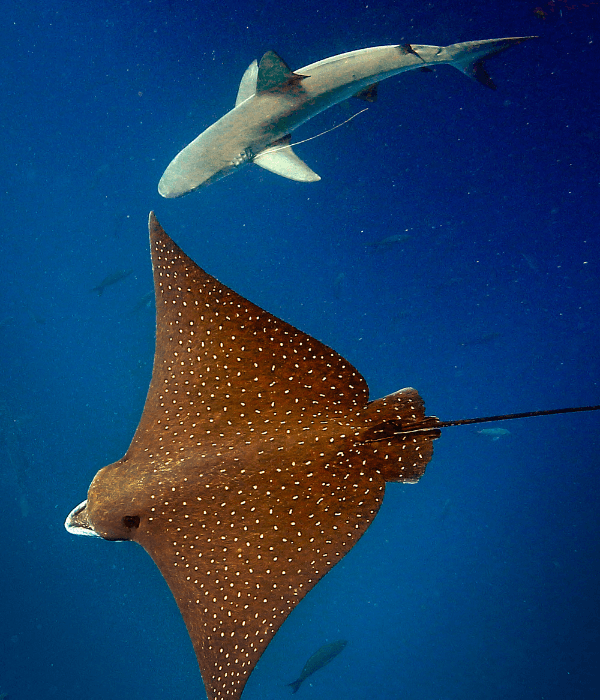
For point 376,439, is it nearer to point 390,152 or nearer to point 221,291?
point 221,291

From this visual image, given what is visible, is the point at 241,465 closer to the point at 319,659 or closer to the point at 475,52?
the point at 475,52

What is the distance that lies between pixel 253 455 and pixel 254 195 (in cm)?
198

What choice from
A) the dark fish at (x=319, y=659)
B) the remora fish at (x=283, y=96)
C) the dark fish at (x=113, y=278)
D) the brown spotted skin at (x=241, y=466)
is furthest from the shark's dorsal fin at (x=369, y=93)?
the dark fish at (x=319, y=659)

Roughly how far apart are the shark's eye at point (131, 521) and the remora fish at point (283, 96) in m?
1.65

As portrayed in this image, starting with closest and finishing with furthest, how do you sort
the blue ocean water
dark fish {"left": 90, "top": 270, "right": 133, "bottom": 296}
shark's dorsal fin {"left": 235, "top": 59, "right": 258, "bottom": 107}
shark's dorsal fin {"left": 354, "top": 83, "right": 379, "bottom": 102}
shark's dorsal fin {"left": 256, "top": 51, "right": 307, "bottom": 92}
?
shark's dorsal fin {"left": 256, "top": 51, "right": 307, "bottom": 92} < shark's dorsal fin {"left": 354, "top": 83, "right": 379, "bottom": 102} < shark's dorsal fin {"left": 235, "top": 59, "right": 258, "bottom": 107} < the blue ocean water < dark fish {"left": 90, "top": 270, "right": 133, "bottom": 296}

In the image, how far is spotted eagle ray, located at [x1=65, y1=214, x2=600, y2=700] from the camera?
1.70 meters

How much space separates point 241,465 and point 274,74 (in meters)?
1.76

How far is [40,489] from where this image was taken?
4.46 metres

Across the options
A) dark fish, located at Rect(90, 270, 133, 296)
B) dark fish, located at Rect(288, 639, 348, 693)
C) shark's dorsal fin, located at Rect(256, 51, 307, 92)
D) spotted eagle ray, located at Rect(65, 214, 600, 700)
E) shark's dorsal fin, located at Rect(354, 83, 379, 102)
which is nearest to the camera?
spotted eagle ray, located at Rect(65, 214, 600, 700)

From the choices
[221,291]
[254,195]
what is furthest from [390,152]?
[221,291]

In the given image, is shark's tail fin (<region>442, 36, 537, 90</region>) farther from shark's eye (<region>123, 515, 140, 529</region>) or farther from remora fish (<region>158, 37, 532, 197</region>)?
shark's eye (<region>123, 515, 140, 529</region>)

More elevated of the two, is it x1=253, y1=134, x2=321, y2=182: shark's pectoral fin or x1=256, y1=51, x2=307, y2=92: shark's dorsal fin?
x1=256, y1=51, x2=307, y2=92: shark's dorsal fin

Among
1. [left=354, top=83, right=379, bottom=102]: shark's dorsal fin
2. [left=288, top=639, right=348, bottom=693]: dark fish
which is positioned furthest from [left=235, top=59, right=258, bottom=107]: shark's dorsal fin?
[left=288, top=639, right=348, bottom=693]: dark fish

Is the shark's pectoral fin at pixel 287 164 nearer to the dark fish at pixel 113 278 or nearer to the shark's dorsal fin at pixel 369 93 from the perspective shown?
the shark's dorsal fin at pixel 369 93
